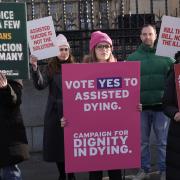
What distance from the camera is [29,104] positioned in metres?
8.08

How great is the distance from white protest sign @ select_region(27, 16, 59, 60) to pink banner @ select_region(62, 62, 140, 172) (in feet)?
2.57

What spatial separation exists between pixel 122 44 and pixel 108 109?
325 centimetres

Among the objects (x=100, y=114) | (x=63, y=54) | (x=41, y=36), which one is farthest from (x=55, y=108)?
(x=100, y=114)

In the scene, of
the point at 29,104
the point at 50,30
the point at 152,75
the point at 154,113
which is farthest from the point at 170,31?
the point at 29,104

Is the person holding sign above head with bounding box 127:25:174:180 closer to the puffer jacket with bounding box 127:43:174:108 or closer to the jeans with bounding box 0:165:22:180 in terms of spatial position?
the puffer jacket with bounding box 127:43:174:108

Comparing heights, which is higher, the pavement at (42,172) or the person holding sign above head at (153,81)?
the person holding sign above head at (153,81)

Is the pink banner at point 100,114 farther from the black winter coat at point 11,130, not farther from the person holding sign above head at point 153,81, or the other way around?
the person holding sign above head at point 153,81

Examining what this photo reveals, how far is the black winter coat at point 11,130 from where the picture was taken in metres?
4.77

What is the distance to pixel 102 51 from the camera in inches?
211

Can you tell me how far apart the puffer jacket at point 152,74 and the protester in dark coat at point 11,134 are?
6.17 ft

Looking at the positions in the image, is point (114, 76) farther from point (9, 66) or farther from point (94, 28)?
point (94, 28)

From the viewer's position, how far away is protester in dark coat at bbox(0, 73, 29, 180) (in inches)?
188

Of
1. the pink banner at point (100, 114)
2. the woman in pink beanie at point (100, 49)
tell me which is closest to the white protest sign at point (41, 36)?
the woman in pink beanie at point (100, 49)

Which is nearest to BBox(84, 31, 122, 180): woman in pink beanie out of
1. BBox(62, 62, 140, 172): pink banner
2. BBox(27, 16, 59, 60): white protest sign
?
BBox(62, 62, 140, 172): pink banner
